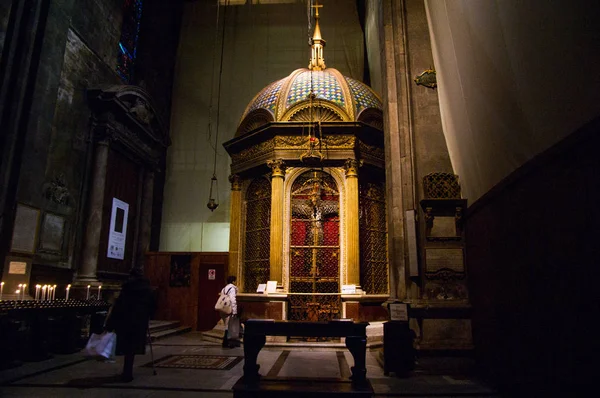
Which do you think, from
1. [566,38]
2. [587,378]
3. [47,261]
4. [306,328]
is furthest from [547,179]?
[47,261]

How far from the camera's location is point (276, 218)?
32.5 ft

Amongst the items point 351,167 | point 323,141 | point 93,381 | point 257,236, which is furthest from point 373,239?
point 93,381

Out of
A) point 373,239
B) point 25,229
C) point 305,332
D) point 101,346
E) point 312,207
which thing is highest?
point 312,207

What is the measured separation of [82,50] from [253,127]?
4.70m

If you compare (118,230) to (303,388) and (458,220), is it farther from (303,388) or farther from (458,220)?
(458,220)

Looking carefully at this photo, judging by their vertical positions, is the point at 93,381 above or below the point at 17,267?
below

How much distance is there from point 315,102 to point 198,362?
6.85 m

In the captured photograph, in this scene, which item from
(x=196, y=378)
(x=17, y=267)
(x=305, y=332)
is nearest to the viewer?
(x=305, y=332)

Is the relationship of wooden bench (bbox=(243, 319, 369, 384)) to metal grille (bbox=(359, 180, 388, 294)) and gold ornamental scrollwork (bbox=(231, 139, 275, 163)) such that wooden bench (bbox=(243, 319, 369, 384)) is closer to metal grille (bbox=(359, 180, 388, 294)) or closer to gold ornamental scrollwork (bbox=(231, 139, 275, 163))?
metal grille (bbox=(359, 180, 388, 294))

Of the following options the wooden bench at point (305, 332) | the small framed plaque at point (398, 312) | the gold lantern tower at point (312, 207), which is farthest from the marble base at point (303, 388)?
the gold lantern tower at point (312, 207)


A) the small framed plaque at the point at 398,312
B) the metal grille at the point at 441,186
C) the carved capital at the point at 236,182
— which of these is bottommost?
the small framed plaque at the point at 398,312

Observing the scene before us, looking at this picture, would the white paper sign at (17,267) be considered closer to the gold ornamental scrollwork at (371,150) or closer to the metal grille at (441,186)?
the metal grille at (441,186)

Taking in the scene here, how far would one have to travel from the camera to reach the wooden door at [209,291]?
1267cm

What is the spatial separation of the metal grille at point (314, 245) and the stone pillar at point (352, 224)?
0.34 metres
